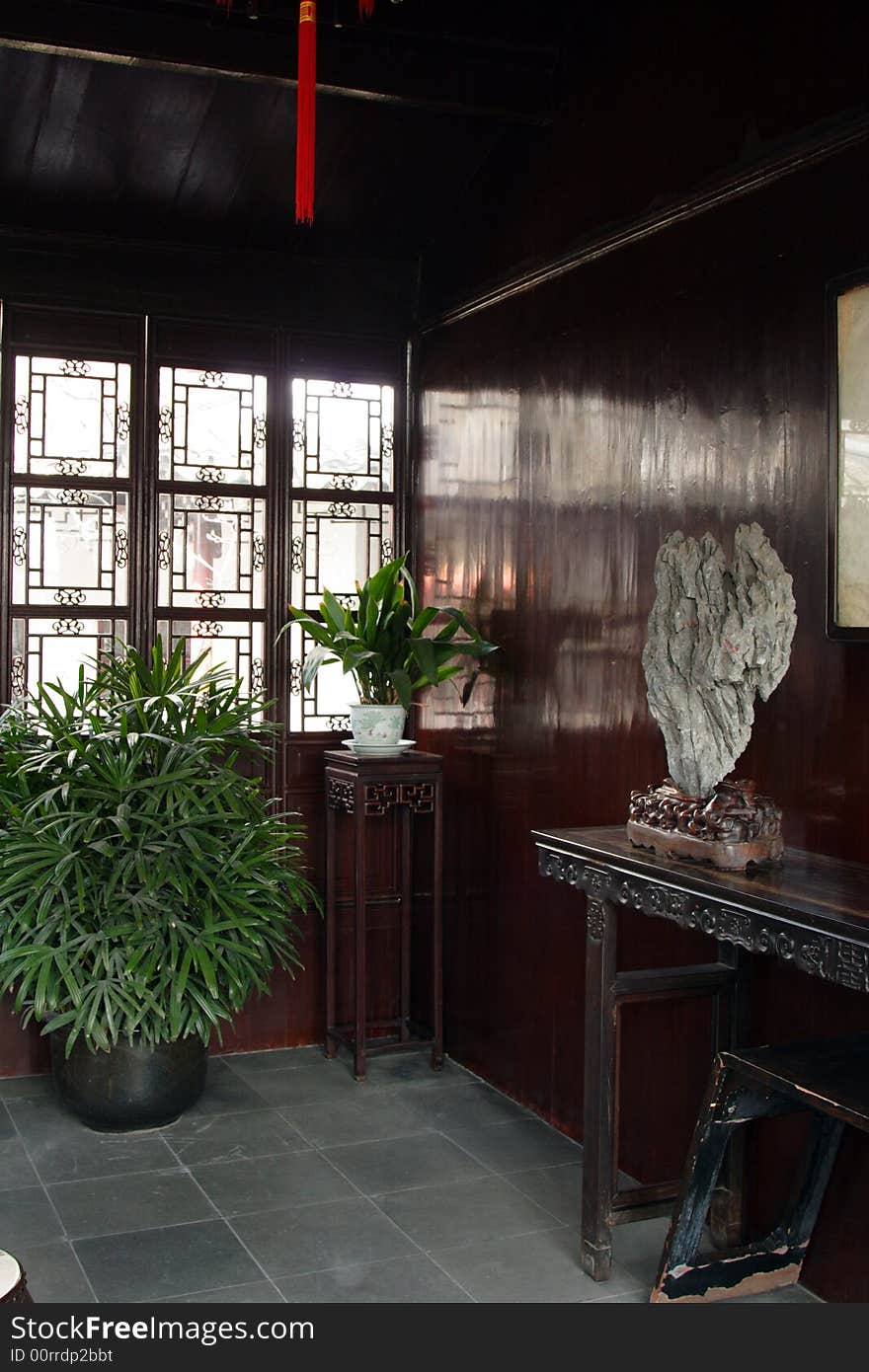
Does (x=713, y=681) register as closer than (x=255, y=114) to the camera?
Yes

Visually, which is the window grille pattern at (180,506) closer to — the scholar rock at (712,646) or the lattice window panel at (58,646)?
the lattice window panel at (58,646)

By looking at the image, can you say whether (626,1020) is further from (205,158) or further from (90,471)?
(205,158)

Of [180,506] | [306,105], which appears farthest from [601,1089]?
[180,506]

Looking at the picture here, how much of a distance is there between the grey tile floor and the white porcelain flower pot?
114 cm

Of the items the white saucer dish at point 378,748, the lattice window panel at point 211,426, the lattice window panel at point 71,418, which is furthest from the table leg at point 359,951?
the lattice window panel at point 71,418

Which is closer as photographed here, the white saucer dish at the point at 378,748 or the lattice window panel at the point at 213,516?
the white saucer dish at the point at 378,748

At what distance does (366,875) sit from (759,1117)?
2423 millimetres

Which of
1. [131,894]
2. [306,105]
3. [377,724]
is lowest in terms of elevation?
[131,894]

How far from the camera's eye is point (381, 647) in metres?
4.71

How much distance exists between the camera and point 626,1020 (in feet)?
12.4

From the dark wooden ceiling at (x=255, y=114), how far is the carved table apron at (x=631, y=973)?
2314mm

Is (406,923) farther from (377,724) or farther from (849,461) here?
(849,461)

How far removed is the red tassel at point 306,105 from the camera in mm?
A: 2973

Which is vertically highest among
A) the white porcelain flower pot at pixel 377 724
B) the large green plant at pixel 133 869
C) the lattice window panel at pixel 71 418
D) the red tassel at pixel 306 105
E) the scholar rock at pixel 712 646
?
the red tassel at pixel 306 105
